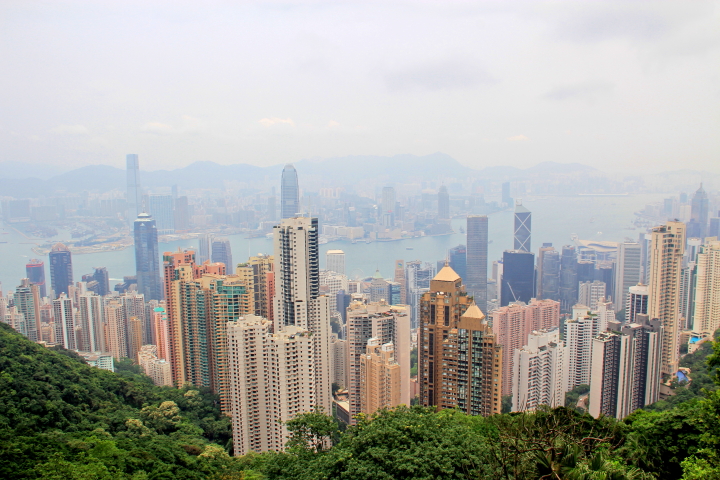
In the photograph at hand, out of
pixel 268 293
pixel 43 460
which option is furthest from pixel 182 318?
pixel 43 460

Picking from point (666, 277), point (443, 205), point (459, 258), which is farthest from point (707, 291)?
point (443, 205)

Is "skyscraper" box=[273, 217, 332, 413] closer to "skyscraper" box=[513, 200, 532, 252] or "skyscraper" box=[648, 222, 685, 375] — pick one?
"skyscraper" box=[648, 222, 685, 375]

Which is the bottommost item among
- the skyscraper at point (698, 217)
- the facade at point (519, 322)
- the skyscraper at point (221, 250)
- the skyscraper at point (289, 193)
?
the facade at point (519, 322)

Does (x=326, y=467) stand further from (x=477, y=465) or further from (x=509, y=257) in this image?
(x=509, y=257)

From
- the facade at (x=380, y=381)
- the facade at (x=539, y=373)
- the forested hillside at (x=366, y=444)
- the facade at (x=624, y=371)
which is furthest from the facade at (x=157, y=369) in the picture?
the facade at (x=624, y=371)

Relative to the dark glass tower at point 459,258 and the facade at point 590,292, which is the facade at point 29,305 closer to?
the dark glass tower at point 459,258

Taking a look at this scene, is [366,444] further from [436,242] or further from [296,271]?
[436,242]

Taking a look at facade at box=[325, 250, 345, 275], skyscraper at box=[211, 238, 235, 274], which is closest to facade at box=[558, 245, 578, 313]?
facade at box=[325, 250, 345, 275]
